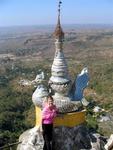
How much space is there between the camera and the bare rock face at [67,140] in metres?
9.70

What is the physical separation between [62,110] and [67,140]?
2.27 feet

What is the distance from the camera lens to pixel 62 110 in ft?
32.7

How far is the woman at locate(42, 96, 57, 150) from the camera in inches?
367

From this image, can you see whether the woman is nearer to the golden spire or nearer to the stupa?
the stupa

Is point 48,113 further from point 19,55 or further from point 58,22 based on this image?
point 19,55

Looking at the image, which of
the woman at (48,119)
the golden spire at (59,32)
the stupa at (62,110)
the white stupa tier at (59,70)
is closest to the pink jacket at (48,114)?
the woman at (48,119)

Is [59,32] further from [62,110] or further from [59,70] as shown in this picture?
[62,110]

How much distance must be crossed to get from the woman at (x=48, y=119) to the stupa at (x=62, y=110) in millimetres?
244

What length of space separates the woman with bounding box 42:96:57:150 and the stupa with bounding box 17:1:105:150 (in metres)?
0.24

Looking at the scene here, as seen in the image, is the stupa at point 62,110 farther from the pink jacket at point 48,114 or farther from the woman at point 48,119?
the pink jacket at point 48,114

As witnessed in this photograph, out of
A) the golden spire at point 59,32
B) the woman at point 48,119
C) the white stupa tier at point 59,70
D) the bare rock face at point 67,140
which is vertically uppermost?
the golden spire at point 59,32

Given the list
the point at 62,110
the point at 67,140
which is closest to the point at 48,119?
the point at 62,110

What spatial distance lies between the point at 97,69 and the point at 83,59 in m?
41.9

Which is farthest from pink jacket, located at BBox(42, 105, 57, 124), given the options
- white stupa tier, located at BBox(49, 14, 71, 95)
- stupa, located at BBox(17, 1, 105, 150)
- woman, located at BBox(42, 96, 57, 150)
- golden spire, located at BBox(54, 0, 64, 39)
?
golden spire, located at BBox(54, 0, 64, 39)
